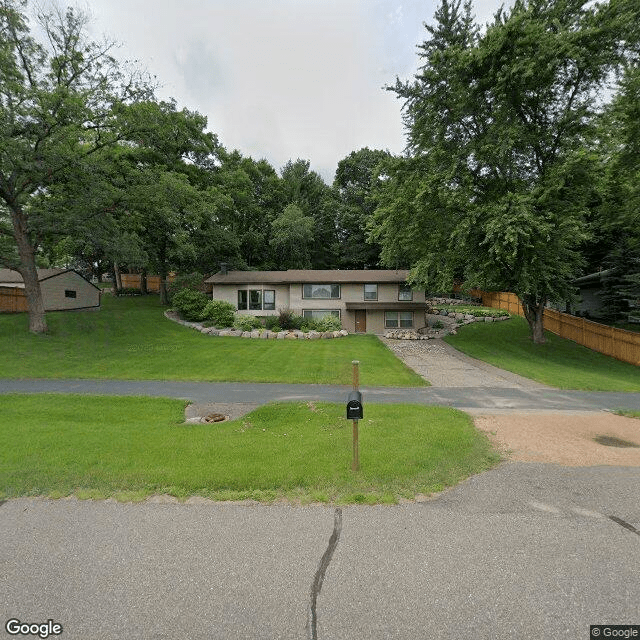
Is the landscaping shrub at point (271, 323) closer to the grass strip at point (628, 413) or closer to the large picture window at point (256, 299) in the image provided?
the large picture window at point (256, 299)

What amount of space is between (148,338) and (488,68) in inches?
945

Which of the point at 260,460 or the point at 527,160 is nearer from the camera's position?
the point at 260,460

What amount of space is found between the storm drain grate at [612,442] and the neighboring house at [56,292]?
31.2 m

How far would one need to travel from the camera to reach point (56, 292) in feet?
90.9

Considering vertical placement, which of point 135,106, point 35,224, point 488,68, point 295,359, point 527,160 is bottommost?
point 295,359

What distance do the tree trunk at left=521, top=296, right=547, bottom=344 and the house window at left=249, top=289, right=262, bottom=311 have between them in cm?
1897

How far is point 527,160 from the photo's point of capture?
66.4ft

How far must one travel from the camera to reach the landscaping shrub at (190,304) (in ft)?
88.0

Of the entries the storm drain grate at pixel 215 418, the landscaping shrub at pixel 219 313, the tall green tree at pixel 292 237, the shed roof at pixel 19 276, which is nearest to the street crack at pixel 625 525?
the storm drain grate at pixel 215 418

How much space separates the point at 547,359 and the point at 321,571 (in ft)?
64.3

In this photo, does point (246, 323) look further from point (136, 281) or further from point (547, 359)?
point (136, 281)

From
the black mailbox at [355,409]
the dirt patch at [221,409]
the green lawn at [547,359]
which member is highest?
the black mailbox at [355,409]

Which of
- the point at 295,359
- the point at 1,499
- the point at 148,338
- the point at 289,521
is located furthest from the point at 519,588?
the point at 148,338

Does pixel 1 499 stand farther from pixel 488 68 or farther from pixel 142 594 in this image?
pixel 488 68
